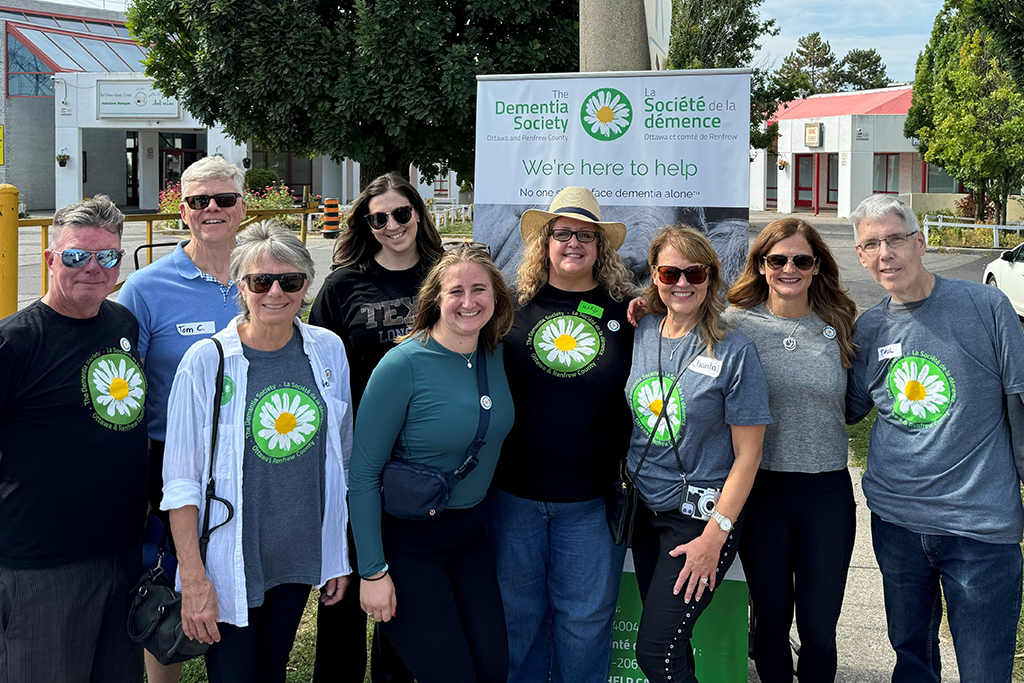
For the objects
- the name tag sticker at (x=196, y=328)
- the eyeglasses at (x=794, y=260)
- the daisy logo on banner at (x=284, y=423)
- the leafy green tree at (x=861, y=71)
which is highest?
the leafy green tree at (x=861, y=71)

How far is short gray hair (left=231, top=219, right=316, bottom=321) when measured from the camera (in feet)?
9.34

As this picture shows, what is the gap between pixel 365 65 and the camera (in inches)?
373

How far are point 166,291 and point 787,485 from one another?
2.39m

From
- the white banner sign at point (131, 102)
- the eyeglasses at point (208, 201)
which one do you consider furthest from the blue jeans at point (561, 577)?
the white banner sign at point (131, 102)

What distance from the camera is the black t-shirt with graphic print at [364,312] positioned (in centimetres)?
354

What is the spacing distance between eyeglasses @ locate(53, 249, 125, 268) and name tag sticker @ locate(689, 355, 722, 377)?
1949 mm

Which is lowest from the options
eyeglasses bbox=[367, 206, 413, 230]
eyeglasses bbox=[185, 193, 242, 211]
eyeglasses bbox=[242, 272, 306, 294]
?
eyeglasses bbox=[242, 272, 306, 294]

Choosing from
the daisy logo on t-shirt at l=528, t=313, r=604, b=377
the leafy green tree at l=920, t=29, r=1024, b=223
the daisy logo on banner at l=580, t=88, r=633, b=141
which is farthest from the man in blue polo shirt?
the leafy green tree at l=920, t=29, r=1024, b=223

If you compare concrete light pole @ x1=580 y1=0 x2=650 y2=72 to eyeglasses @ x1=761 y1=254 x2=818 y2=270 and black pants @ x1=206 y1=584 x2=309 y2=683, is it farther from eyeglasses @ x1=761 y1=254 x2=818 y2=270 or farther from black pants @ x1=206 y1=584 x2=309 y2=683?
black pants @ x1=206 y1=584 x2=309 y2=683

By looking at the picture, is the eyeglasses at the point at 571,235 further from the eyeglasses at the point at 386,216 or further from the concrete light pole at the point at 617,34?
the concrete light pole at the point at 617,34

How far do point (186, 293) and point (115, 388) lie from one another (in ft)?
1.86

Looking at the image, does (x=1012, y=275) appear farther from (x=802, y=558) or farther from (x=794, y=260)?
(x=802, y=558)

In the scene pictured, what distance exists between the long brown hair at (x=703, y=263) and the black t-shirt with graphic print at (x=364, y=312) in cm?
100

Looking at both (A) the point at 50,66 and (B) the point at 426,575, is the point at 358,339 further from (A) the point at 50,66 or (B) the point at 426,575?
(A) the point at 50,66
